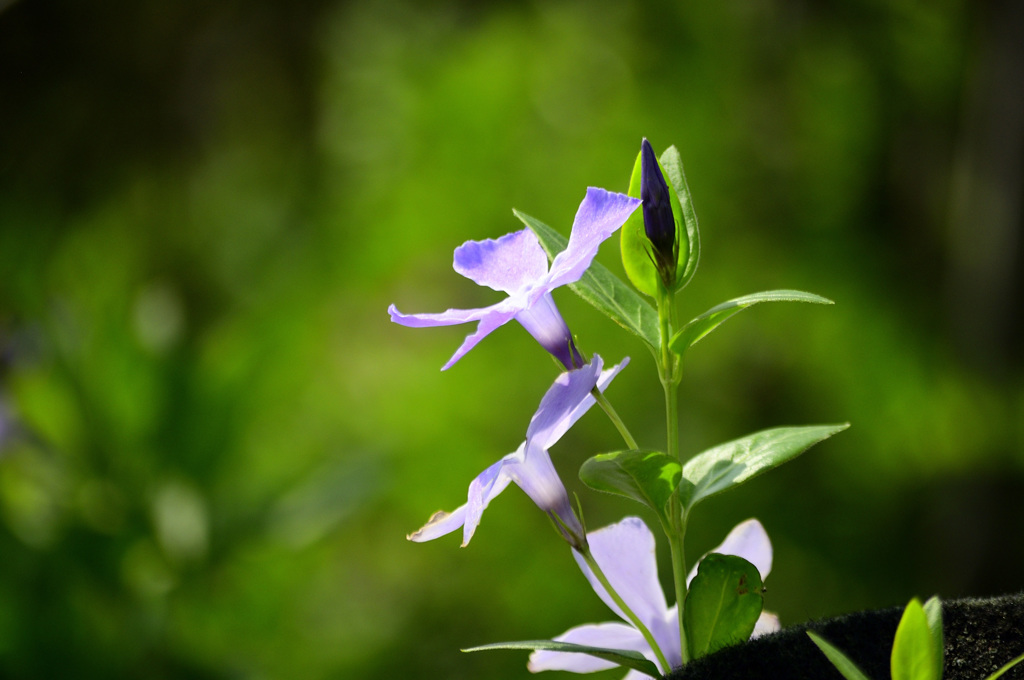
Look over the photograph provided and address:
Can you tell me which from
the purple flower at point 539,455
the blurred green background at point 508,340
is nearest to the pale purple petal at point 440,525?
the purple flower at point 539,455

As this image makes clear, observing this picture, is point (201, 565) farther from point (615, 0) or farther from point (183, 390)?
point (615, 0)

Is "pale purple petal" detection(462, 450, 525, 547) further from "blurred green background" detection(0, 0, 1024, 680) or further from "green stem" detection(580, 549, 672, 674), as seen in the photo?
"blurred green background" detection(0, 0, 1024, 680)

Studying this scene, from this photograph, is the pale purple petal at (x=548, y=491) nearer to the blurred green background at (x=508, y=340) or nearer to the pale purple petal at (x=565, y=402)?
the pale purple petal at (x=565, y=402)

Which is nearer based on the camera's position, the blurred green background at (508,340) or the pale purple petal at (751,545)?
the pale purple petal at (751,545)

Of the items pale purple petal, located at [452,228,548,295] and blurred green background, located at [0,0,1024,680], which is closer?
pale purple petal, located at [452,228,548,295]

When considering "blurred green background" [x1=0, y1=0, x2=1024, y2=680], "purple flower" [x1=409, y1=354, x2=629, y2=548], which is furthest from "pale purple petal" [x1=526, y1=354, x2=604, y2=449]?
"blurred green background" [x1=0, y1=0, x2=1024, y2=680]

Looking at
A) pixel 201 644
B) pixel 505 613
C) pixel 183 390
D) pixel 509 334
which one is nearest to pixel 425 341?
pixel 509 334
